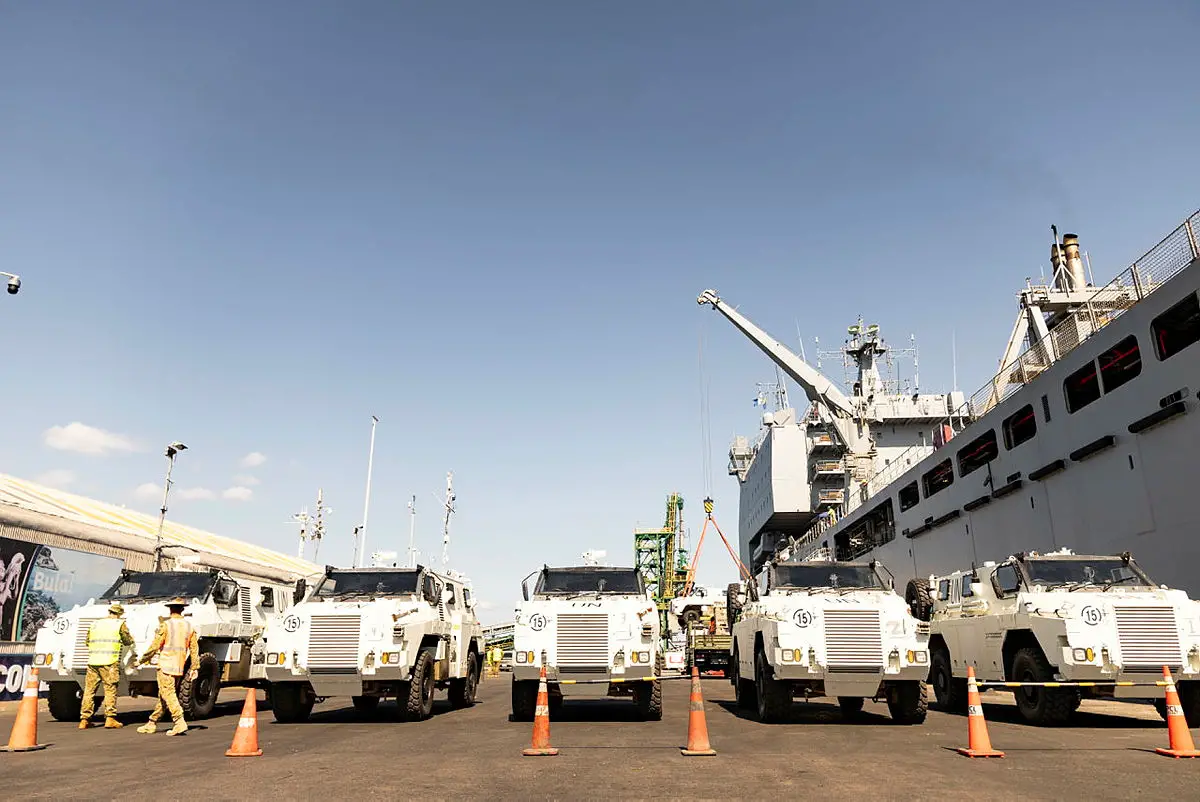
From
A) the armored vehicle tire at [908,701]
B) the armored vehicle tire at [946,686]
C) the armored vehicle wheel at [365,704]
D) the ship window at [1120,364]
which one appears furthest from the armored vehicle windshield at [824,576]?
the ship window at [1120,364]

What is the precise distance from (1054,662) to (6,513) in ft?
63.8

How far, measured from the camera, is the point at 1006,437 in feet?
84.1

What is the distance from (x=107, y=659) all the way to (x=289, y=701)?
246cm

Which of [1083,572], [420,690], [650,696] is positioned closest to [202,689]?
[420,690]

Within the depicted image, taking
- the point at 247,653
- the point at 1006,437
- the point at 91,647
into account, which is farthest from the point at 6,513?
the point at 1006,437

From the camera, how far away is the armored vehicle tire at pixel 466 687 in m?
14.6

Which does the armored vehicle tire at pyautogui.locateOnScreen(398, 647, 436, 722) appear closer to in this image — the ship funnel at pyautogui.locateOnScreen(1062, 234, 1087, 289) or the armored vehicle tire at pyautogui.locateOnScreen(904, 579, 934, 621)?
the armored vehicle tire at pyautogui.locateOnScreen(904, 579, 934, 621)

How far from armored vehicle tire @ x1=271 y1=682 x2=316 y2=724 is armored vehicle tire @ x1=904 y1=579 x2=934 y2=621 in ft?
29.8

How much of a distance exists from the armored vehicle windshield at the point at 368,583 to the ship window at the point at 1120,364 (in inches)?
647

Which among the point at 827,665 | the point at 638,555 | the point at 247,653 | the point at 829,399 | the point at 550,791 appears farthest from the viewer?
the point at 638,555

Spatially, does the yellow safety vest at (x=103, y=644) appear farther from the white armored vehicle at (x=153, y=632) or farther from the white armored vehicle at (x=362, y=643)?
the white armored vehicle at (x=362, y=643)

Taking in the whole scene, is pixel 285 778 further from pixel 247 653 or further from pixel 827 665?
pixel 247 653

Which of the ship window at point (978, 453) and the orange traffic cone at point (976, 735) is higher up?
the ship window at point (978, 453)

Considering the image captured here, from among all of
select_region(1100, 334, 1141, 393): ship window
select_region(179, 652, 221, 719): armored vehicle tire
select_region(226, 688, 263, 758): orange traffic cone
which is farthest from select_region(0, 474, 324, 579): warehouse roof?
select_region(1100, 334, 1141, 393): ship window
